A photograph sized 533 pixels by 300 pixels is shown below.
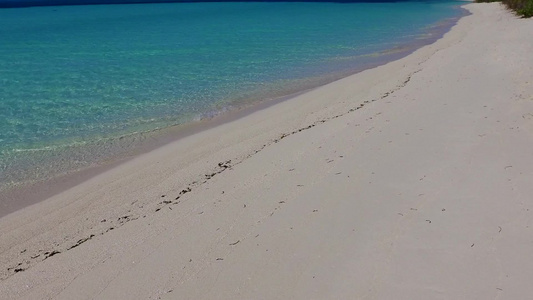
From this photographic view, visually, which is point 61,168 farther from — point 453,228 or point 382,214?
point 453,228

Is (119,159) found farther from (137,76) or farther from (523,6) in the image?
(523,6)

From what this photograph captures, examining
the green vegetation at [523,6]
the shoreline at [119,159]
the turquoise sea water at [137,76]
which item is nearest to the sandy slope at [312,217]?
the shoreline at [119,159]

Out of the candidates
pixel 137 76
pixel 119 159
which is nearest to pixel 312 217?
pixel 119 159

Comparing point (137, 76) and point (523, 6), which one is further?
point (523, 6)

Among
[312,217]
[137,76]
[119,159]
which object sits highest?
[312,217]

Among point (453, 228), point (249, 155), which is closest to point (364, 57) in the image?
point (249, 155)

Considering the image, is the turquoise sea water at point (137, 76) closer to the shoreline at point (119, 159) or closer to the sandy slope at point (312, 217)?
the shoreline at point (119, 159)

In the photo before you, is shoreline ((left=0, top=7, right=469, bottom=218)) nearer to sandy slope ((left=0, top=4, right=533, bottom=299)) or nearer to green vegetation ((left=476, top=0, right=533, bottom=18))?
sandy slope ((left=0, top=4, right=533, bottom=299))
